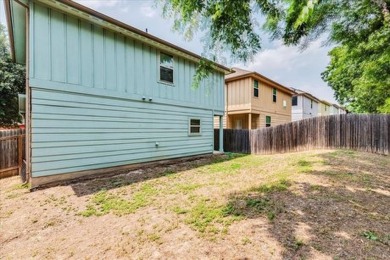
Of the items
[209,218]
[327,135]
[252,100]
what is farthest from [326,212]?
[252,100]

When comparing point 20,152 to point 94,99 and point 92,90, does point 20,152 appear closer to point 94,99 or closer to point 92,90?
point 94,99

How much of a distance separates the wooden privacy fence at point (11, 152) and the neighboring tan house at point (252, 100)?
1304 cm

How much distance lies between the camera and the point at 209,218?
3.61 m

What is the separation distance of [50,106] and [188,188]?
14.2 feet

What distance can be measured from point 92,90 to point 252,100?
11845mm

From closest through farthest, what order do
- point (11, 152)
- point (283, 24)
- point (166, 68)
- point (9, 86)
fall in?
point (283, 24), point (11, 152), point (166, 68), point (9, 86)

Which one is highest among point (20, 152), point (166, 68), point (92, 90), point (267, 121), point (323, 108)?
point (323, 108)

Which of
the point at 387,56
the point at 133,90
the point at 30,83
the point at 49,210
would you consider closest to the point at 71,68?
the point at 30,83

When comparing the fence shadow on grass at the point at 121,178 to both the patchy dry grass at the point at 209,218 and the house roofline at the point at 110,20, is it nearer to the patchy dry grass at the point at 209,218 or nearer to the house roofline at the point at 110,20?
the patchy dry grass at the point at 209,218

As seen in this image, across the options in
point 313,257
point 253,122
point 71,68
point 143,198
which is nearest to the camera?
point 313,257

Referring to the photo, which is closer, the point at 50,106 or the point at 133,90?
the point at 50,106

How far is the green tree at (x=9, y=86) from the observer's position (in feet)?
54.0

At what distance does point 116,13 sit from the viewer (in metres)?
7.35

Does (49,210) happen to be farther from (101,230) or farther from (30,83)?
(30,83)
